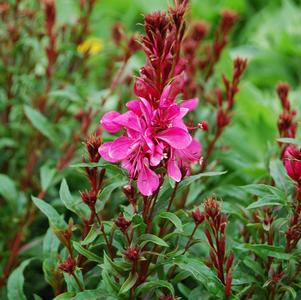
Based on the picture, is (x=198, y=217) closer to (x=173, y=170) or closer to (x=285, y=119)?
(x=173, y=170)

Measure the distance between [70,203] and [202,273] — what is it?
0.34m

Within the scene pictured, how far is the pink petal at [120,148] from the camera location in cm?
114

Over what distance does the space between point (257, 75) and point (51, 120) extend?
6.37ft

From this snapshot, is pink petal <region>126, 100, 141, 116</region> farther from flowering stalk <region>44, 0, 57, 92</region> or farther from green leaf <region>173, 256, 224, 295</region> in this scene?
flowering stalk <region>44, 0, 57, 92</region>

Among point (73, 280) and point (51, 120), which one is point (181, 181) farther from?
point (51, 120)

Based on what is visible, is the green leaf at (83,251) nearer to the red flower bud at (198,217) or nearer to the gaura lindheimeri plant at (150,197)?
the gaura lindheimeri plant at (150,197)

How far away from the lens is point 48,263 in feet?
4.73

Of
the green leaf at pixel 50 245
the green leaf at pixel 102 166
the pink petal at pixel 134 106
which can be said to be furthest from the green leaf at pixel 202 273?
the green leaf at pixel 50 245

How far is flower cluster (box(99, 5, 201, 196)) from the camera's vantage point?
3.67 feet

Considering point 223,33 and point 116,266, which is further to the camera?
point 223,33

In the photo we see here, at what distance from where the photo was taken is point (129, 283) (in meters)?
1.19

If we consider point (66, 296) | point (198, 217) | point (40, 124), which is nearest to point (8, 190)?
point (40, 124)

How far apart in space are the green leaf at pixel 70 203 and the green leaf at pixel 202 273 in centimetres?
28

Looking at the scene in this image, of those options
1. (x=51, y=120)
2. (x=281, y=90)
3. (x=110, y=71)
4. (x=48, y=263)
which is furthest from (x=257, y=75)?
(x=48, y=263)
